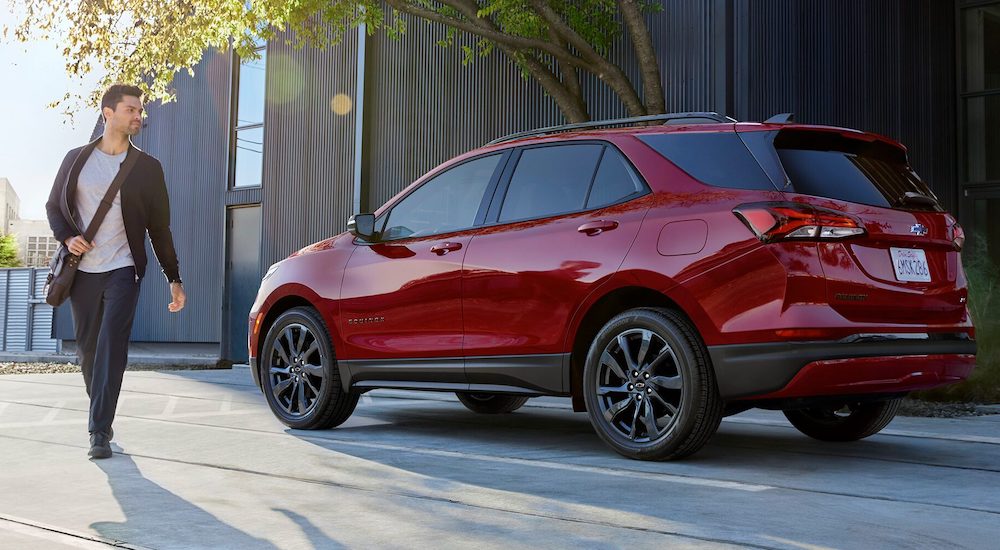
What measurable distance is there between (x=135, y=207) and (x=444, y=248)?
1.77 meters

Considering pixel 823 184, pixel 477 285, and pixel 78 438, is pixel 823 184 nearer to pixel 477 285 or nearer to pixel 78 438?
pixel 477 285

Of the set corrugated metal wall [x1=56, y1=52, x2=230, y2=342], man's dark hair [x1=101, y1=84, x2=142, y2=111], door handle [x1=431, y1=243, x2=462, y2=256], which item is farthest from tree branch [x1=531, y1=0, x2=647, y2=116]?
corrugated metal wall [x1=56, y1=52, x2=230, y2=342]

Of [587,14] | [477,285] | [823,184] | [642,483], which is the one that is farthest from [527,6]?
[642,483]

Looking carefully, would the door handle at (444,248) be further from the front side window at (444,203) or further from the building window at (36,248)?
the building window at (36,248)

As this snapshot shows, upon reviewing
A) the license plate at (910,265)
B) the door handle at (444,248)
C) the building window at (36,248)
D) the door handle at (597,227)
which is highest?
the building window at (36,248)

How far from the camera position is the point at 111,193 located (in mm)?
6160

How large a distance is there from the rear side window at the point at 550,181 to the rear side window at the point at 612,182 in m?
0.05

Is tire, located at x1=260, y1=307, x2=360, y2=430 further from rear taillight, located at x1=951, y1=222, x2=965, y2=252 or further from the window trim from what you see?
rear taillight, located at x1=951, y1=222, x2=965, y2=252

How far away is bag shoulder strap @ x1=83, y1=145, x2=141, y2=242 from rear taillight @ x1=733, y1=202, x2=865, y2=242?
3.37 metres

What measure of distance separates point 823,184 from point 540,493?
2048mm

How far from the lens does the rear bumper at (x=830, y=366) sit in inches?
202

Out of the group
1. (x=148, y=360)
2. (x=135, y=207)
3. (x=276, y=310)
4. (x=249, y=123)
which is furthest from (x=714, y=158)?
(x=148, y=360)

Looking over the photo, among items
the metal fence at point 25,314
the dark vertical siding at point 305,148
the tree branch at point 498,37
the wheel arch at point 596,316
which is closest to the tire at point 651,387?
the wheel arch at point 596,316

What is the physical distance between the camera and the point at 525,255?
243 inches
